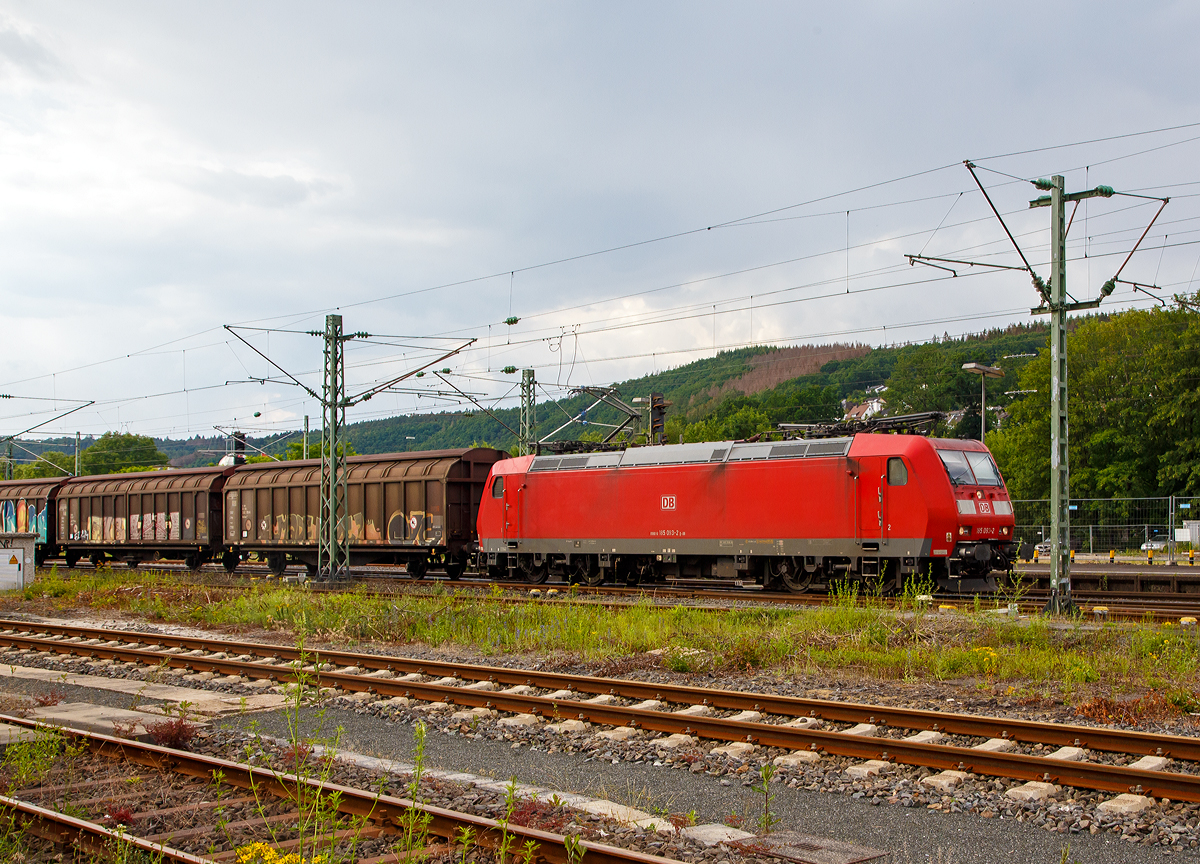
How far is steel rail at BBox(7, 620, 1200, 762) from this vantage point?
7.86m

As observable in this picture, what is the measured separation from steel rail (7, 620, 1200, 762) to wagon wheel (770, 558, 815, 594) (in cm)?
947

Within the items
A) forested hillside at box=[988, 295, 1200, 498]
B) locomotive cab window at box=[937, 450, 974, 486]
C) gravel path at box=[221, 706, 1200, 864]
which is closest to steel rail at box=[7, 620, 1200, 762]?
gravel path at box=[221, 706, 1200, 864]

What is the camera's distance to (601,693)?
35.0 ft

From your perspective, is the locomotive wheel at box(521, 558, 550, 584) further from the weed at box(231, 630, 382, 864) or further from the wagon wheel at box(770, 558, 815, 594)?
the weed at box(231, 630, 382, 864)

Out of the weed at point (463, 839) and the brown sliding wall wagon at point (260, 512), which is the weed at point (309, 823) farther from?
the brown sliding wall wagon at point (260, 512)

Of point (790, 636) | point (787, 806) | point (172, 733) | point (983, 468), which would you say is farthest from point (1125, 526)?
point (172, 733)

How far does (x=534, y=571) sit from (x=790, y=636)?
12.6 metres

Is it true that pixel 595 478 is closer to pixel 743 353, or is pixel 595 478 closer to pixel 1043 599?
pixel 1043 599

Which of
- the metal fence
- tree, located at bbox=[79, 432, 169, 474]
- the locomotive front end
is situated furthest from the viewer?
tree, located at bbox=[79, 432, 169, 474]

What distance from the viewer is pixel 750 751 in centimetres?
832

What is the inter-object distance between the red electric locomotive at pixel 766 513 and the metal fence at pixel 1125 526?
14159 mm

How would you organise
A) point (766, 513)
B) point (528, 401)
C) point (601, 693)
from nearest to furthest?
point (601, 693), point (766, 513), point (528, 401)

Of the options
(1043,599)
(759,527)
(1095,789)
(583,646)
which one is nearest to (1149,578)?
(1043,599)

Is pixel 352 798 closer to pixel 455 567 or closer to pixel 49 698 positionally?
pixel 49 698
